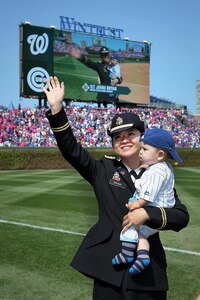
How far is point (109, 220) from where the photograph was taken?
119 inches

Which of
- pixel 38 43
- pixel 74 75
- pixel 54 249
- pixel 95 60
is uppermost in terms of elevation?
pixel 38 43

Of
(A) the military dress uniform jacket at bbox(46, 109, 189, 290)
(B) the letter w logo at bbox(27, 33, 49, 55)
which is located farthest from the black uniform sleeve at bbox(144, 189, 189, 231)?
(B) the letter w logo at bbox(27, 33, 49, 55)

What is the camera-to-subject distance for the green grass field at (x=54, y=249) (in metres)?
5.32

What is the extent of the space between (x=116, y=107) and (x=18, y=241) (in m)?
41.1

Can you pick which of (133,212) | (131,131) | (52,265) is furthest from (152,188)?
(52,265)

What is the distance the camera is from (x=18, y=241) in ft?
25.3

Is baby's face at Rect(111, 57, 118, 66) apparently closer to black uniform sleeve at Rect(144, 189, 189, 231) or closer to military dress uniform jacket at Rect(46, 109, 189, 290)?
military dress uniform jacket at Rect(46, 109, 189, 290)

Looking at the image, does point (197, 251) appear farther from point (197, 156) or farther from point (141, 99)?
point (141, 99)

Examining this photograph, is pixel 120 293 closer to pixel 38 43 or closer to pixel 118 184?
pixel 118 184

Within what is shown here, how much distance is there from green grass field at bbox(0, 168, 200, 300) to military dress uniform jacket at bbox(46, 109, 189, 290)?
7.76ft

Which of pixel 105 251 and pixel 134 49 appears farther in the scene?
pixel 134 49

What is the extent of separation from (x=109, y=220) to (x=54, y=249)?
171 inches

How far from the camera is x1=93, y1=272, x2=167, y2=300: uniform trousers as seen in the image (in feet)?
9.25

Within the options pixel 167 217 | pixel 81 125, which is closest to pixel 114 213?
pixel 167 217
